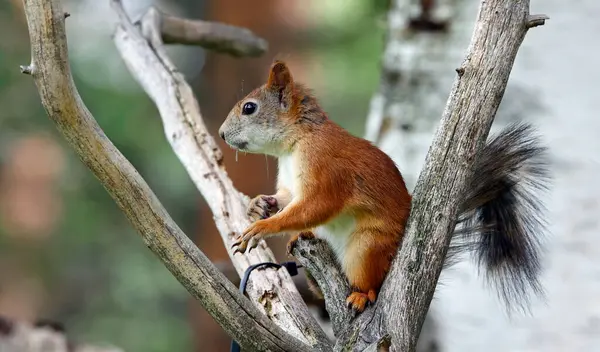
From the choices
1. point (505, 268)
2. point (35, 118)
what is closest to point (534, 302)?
point (505, 268)

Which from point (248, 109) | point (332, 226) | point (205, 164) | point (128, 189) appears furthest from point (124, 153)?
point (128, 189)

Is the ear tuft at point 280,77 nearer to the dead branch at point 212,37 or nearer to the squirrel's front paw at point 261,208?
the squirrel's front paw at point 261,208

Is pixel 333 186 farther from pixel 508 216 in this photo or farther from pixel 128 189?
pixel 128 189

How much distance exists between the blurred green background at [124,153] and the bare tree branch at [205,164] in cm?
155

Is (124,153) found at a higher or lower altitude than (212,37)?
lower

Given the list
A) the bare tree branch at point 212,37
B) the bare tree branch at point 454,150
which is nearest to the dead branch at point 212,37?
the bare tree branch at point 212,37

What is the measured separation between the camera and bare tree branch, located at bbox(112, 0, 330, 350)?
1.33 m

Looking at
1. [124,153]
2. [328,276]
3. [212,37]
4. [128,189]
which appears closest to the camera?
[128,189]

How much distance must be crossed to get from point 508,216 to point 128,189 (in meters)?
0.70

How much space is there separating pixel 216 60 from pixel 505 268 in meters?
2.53

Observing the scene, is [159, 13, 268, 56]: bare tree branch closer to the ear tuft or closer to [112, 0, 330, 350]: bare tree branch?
[112, 0, 330, 350]: bare tree branch

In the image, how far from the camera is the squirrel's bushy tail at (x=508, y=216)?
1.29 meters

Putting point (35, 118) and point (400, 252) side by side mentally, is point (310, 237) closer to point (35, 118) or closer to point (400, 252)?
point (400, 252)

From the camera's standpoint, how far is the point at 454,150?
3.60ft
